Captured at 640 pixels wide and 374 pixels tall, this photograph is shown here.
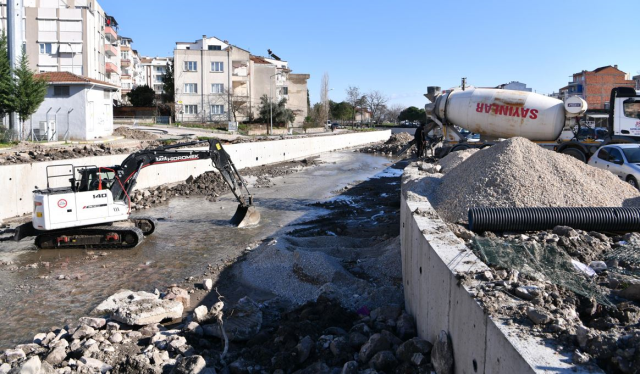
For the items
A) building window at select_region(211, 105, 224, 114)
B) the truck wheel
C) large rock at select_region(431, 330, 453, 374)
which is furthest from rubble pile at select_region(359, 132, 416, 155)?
large rock at select_region(431, 330, 453, 374)

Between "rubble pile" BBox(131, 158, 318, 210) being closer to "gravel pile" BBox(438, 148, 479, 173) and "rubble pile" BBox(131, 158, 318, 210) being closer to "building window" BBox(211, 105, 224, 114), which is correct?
"gravel pile" BBox(438, 148, 479, 173)

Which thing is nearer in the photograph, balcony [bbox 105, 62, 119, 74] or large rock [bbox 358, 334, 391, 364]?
large rock [bbox 358, 334, 391, 364]

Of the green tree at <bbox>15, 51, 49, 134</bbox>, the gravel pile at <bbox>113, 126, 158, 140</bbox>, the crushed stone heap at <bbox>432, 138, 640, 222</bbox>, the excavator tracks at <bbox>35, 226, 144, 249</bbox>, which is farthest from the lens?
the gravel pile at <bbox>113, 126, 158, 140</bbox>

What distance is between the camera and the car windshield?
16.3 meters

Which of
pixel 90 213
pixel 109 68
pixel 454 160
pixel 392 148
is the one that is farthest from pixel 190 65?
pixel 90 213

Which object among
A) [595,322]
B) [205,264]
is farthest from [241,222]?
[595,322]

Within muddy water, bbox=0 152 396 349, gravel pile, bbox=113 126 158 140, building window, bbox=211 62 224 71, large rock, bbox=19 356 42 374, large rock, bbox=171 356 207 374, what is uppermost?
building window, bbox=211 62 224 71

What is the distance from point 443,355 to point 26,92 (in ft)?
118

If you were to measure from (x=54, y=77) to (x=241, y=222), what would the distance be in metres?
29.8

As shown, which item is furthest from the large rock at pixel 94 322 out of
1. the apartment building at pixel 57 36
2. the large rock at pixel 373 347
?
the apartment building at pixel 57 36

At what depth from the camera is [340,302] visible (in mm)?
8109

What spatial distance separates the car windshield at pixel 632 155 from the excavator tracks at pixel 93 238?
13.7 meters

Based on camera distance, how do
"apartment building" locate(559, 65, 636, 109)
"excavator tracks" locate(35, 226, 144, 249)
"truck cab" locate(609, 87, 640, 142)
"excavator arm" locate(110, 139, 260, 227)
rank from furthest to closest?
"apartment building" locate(559, 65, 636, 109) < "truck cab" locate(609, 87, 640, 142) < "excavator arm" locate(110, 139, 260, 227) < "excavator tracks" locate(35, 226, 144, 249)

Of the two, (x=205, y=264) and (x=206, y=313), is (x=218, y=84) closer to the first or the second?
(x=205, y=264)
